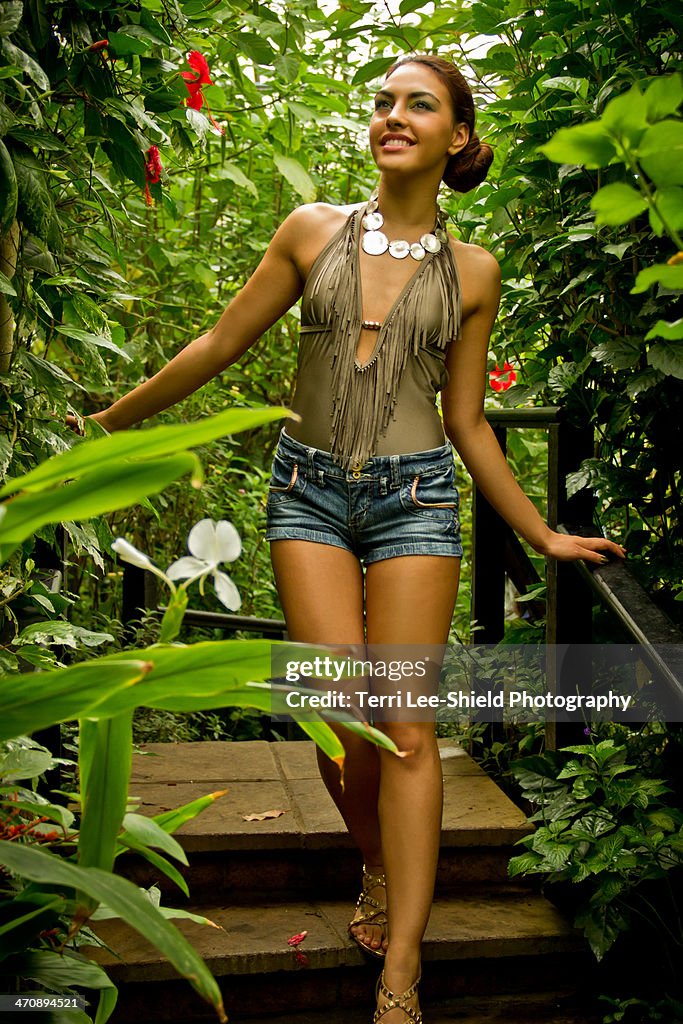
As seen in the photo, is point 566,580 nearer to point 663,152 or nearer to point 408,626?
point 408,626

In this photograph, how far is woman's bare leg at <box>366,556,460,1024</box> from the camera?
202 cm

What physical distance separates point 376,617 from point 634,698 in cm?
67

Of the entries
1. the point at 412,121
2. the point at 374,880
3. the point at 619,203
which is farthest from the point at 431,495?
the point at 619,203

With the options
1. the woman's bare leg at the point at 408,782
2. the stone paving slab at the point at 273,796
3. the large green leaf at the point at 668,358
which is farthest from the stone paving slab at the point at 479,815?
the large green leaf at the point at 668,358

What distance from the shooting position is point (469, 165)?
2248 mm

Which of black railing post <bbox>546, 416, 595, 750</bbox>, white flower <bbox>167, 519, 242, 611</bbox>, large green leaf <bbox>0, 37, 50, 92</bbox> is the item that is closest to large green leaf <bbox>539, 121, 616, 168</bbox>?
white flower <bbox>167, 519, 242, 611</bbox>

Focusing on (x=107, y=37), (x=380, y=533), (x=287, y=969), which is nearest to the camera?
(x=107, y=37)

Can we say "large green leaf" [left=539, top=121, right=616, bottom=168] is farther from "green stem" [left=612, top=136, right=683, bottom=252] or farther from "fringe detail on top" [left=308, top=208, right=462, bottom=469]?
"fringe detail on top" [left=308, top=208, right=462, bottom=469]

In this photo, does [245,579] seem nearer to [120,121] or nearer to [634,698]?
[634,698]

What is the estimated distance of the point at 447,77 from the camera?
7.12 feet

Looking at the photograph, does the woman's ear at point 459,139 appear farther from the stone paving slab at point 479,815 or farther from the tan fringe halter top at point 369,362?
the stone paving slab at point 479,815

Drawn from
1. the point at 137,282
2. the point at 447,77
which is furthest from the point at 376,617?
the point at 137,282

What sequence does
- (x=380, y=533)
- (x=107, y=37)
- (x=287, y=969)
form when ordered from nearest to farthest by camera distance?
(x=107, y=37) → (x=380, y=533) → (x=287, y=969)

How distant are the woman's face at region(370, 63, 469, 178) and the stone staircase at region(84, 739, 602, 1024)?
1496 mm
